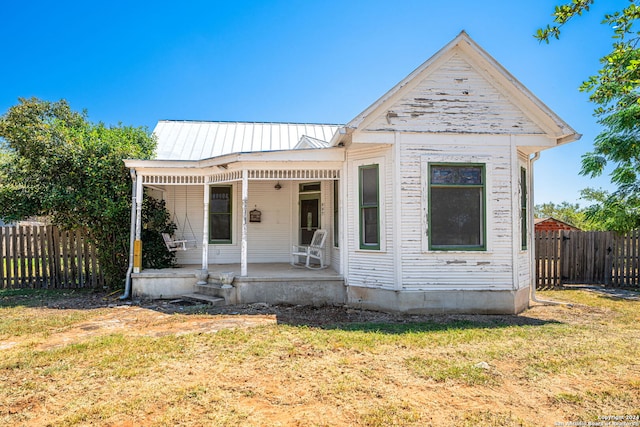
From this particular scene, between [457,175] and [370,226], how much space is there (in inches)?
78.6

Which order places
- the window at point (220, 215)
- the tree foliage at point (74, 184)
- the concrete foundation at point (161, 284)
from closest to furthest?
the concrete foundation at point (161, 284) → the tree foliage at point (74, 184) → the window at point (220, 215)

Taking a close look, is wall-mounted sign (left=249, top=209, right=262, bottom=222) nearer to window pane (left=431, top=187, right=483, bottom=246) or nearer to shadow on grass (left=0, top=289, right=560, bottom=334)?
shadow on grass (left=0, top=289, right=560, bottom=334)

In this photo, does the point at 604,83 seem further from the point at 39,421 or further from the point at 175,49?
the point at 175,49

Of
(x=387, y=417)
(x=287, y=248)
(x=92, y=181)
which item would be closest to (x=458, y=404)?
(x=387, y=417)

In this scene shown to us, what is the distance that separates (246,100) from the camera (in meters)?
15.6

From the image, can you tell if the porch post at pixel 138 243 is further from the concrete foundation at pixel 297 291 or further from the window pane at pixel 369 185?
the window pane at pixel 369 185

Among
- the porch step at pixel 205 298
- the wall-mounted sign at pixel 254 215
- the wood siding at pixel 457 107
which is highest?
the wood siding at pixel 457 107

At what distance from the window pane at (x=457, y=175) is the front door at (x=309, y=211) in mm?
3909

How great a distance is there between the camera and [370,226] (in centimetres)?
755

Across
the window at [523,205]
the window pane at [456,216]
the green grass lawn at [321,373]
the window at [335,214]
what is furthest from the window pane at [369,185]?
the window at [523,205]

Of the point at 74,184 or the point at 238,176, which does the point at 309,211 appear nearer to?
the point at 238,176

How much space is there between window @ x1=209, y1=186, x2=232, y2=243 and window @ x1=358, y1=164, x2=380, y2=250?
4.86m

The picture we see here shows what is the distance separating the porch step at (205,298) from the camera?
7.69 m

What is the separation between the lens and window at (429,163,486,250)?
23.5ft
